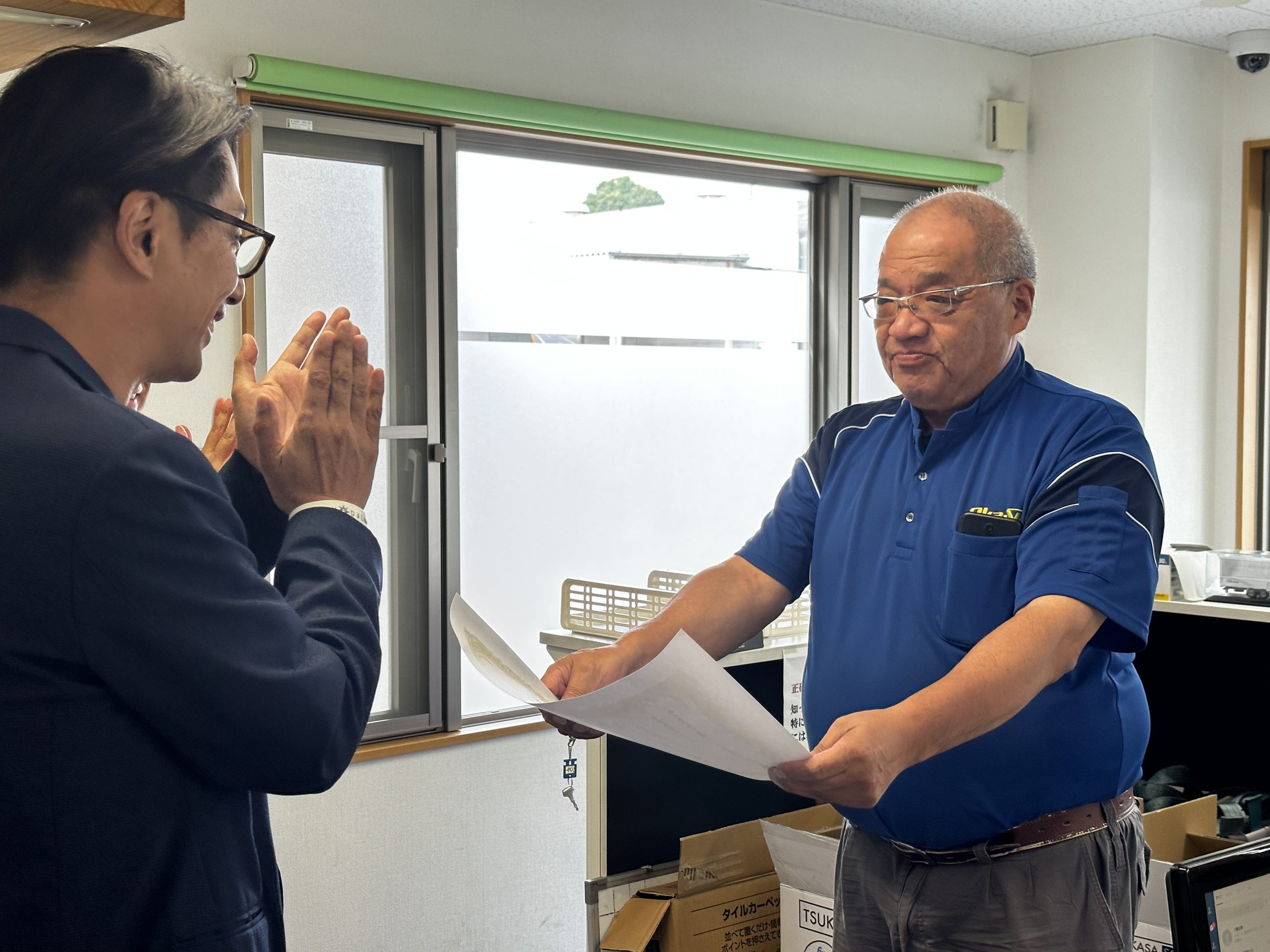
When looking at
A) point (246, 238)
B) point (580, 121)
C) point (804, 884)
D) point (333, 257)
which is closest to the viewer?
point (246, 238)

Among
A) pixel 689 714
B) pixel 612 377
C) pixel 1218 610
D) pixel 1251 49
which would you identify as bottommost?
pixel 1218 610

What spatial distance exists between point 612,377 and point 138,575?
3.04 metres

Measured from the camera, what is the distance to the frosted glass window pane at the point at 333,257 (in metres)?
3.10

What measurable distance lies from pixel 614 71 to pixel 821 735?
245 cm

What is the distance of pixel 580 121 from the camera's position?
3.49 m

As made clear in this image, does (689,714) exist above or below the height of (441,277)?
below

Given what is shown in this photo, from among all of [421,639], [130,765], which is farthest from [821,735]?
[421,639]

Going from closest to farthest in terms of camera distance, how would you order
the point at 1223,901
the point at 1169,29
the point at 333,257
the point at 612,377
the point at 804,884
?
the point at 1223,901
the point at 804,884
the point at 333,257
the point at 612,377
the point at 1169,29

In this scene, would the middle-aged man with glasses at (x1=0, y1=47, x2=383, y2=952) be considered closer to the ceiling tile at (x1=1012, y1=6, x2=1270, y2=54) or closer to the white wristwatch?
the white wristwatch

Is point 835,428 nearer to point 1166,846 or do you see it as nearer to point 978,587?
point 978,587

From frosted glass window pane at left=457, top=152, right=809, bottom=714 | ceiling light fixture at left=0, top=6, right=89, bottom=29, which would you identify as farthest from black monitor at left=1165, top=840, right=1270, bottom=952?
frosted glass window pane at left=457, top=152, right=809, bottom=714

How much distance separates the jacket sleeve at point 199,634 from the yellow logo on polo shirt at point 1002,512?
3.01 feet

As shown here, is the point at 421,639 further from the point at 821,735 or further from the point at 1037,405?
the point at 1037,405

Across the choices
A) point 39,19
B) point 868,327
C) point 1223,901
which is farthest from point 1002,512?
point 868,327
